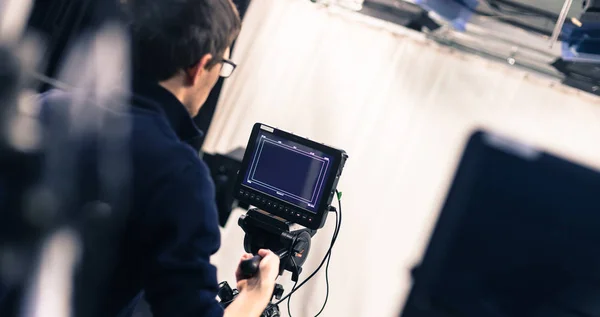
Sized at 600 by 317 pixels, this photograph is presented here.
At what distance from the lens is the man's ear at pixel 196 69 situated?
3.08ft

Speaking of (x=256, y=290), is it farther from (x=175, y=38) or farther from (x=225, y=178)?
(x=225, y=178)

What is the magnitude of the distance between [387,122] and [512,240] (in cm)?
94

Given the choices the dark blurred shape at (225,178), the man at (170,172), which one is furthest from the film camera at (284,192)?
the dark blurred shape at (225,178)

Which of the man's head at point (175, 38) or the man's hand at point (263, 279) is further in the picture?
the man's hand at point (263, 279)

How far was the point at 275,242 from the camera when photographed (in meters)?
1.32

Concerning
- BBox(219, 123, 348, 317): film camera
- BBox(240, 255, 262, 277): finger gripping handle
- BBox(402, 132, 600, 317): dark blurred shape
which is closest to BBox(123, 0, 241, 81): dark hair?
BBox(240, 255, 262, 277): finger gripping handle

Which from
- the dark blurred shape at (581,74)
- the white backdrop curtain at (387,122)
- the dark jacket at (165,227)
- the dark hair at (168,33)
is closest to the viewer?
the dark jacket at (165,227)

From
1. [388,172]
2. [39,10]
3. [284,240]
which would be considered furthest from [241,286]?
[39,10]

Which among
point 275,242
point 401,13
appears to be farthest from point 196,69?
point 401,13

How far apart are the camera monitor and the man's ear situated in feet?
1.66

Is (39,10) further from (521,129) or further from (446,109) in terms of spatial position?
(521,129)

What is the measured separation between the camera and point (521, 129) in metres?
2.70

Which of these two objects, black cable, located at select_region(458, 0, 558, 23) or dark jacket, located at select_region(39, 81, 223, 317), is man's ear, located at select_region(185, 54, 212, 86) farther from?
black cable, located at select_region(458, 0, 558, 23)

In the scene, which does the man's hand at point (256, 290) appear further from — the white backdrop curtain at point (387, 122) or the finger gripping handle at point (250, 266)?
the white backdrop curtain at point (387, 122)
